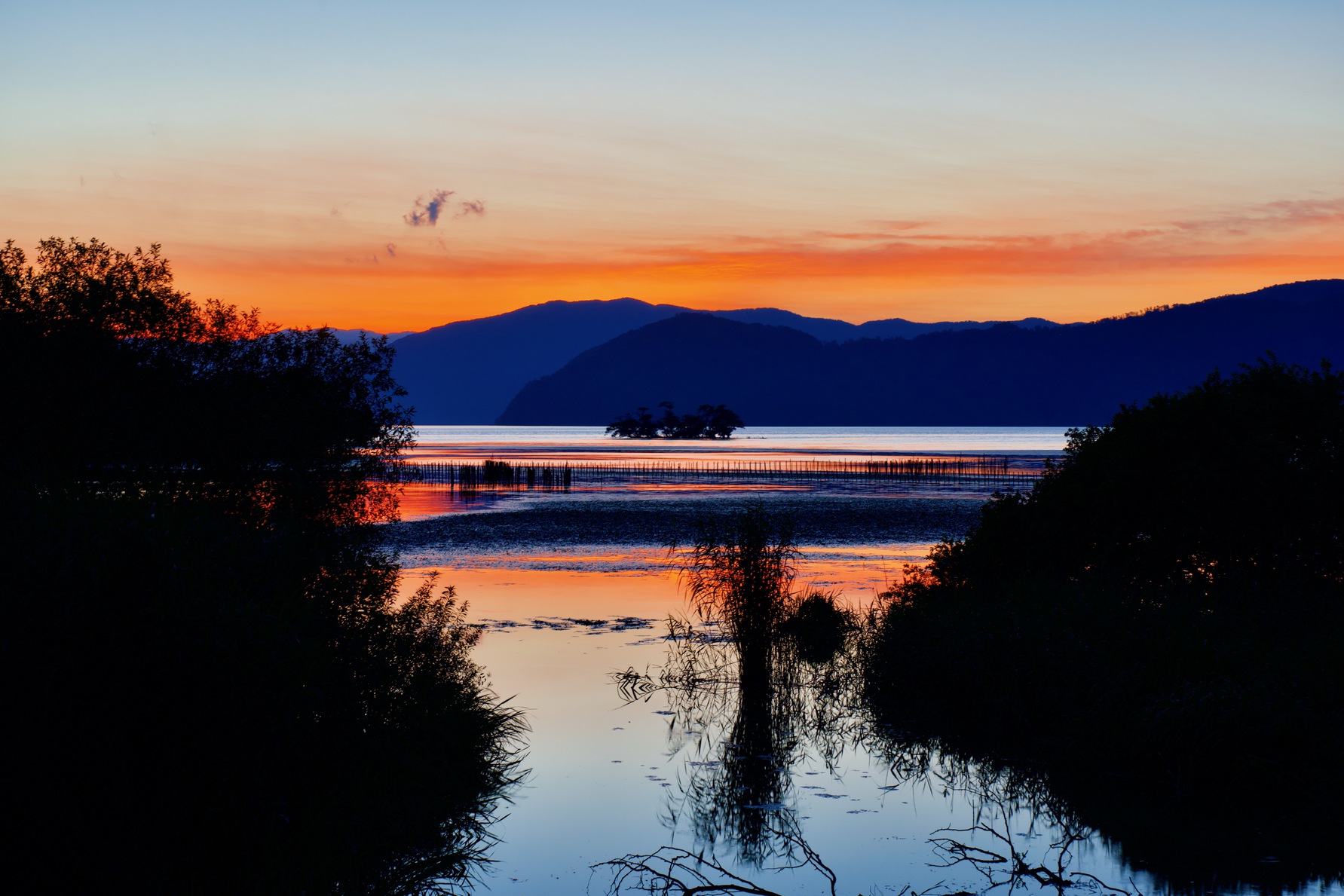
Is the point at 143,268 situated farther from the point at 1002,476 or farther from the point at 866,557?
the point at 1002,476

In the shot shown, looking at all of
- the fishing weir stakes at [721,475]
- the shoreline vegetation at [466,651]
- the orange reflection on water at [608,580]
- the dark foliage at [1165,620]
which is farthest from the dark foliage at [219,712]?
the fishing weir stakes at [721,475]

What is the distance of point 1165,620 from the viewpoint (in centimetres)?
1491

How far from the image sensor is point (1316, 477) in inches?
739

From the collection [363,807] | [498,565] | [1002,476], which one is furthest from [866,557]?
[1002,476]

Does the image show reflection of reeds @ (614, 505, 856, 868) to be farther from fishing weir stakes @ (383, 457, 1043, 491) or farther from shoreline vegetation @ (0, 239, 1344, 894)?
fishing weir stakes @ (383, 457, 1043, 491)

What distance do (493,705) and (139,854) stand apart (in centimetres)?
746

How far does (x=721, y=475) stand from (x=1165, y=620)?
246 feet

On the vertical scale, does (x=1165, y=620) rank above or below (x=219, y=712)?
below

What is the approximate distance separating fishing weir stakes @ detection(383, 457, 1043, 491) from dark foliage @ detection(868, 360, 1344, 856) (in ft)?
155

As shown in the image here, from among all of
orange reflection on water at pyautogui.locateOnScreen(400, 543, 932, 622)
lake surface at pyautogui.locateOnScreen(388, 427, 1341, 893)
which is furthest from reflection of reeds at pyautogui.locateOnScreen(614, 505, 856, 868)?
orange reflection on water at pyautogui.locateOnScreen(400, 543, 932, 622)

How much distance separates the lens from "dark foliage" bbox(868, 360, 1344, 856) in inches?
469

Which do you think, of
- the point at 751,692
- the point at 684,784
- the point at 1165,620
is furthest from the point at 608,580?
the point at 1165,620

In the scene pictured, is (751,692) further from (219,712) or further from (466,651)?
(219,712)

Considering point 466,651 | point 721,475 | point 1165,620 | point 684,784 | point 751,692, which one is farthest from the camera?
point 721,475
